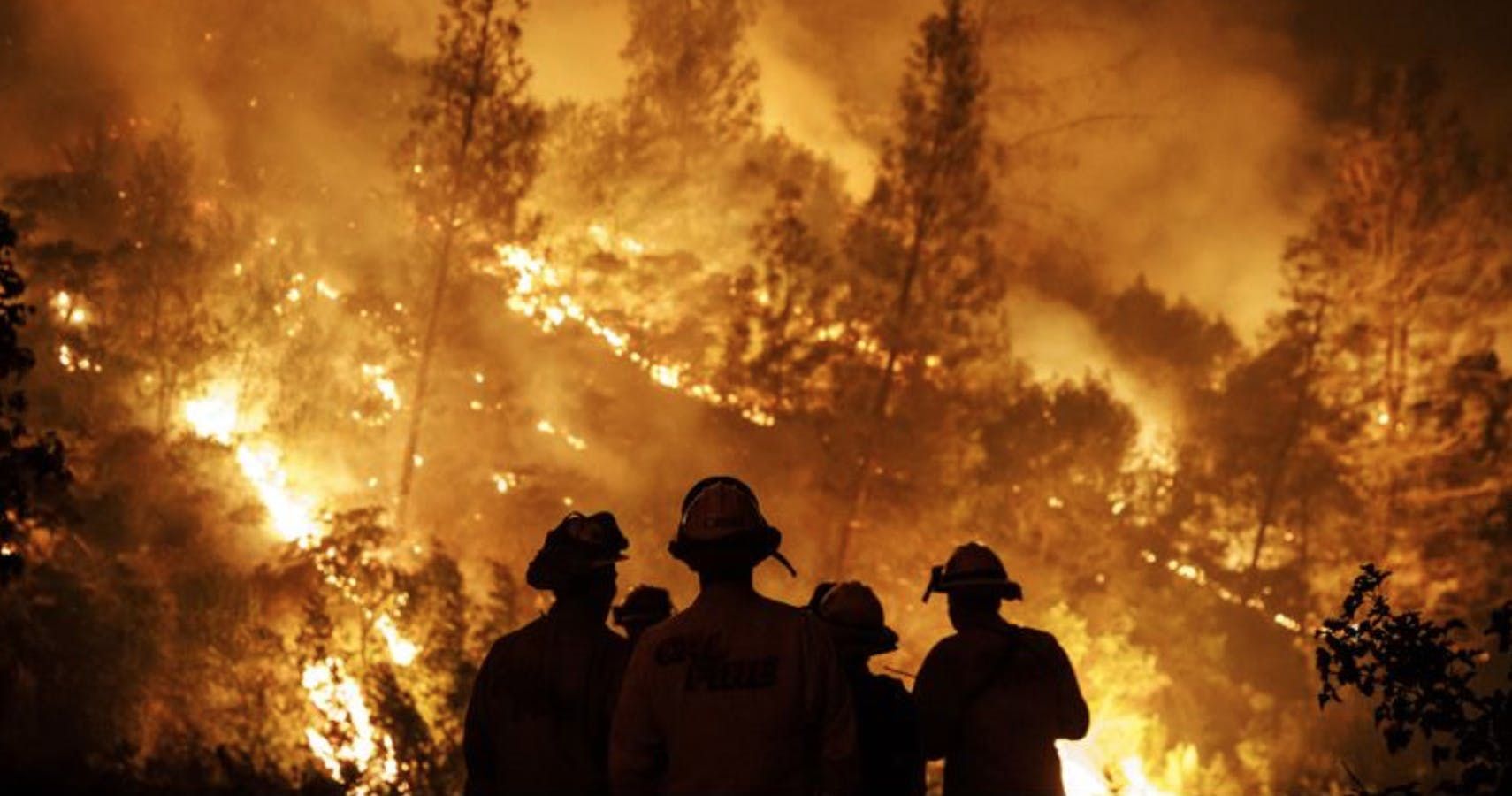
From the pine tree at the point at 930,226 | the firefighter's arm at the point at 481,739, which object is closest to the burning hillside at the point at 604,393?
the pine tree at the point at 930,226

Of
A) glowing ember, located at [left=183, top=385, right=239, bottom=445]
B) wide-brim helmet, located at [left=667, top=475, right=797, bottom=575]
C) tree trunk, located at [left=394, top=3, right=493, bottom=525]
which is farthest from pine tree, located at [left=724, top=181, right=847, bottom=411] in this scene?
wide-brim helmet, located at [left=667, top=475, right=797, bottom=575]

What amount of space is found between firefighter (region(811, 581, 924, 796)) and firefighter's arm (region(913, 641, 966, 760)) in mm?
297

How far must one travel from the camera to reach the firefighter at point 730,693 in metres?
3.57

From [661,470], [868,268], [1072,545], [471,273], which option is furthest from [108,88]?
[1072,545]

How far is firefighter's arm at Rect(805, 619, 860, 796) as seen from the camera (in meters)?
3.66

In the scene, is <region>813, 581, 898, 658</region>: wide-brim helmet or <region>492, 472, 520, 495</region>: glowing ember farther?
<region>492, 472, 520, 495</region>: glowing ember

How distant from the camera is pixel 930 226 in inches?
867

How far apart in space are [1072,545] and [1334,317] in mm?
9200

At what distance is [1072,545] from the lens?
25.6 m

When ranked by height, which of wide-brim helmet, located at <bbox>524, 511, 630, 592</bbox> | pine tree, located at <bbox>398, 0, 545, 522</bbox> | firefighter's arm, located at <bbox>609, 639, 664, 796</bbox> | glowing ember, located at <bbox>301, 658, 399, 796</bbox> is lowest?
firefighter's arm, located at <bbox>609, 639, 664, 796</bbox>

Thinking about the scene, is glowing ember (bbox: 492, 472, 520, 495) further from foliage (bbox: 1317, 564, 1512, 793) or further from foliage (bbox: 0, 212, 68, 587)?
foliage (bbox: 1317, 564, 1512, 793)

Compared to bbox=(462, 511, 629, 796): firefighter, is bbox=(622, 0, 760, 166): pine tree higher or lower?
higher

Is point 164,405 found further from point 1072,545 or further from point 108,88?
point 1072,545

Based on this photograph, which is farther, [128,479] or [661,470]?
[661,470]
